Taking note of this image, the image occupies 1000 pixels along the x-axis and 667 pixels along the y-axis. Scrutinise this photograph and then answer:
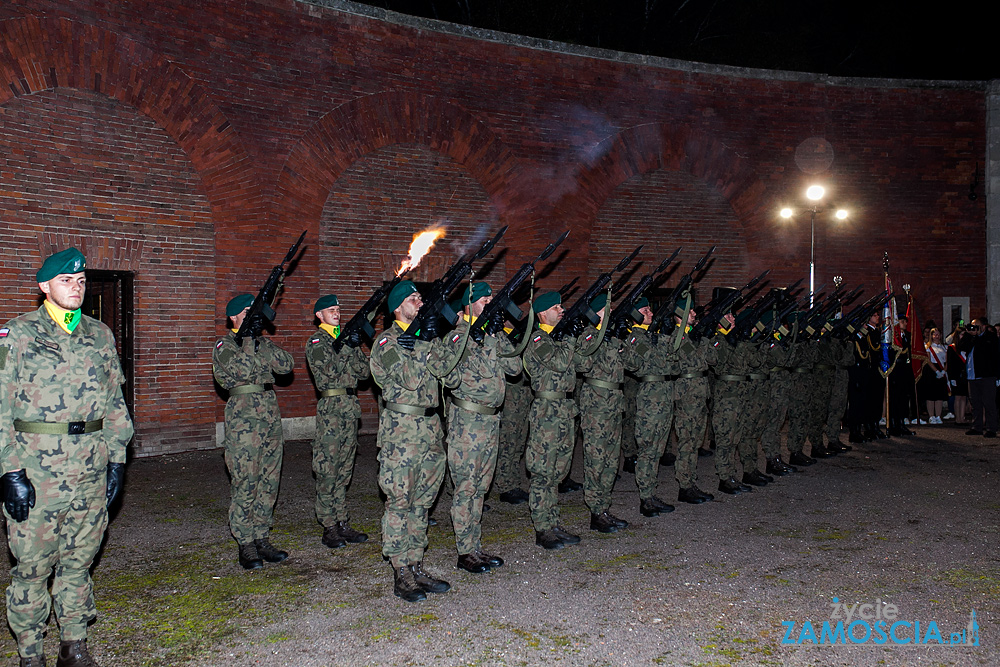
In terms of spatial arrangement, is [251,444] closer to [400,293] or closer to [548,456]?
[400,293]

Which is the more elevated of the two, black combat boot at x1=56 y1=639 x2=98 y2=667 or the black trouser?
the black trouser

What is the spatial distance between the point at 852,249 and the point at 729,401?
8.50 m

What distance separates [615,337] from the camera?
6508mm

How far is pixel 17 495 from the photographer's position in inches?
130

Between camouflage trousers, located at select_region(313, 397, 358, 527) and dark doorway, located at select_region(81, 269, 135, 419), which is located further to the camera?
dark doorway, located at select_region(81, 269, 135, 419)

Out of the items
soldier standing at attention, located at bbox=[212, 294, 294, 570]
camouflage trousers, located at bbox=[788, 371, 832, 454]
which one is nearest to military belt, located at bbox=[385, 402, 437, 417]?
soldier standing at attention, located at bbox=[212, 294, 294, 570]

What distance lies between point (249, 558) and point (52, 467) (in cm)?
191

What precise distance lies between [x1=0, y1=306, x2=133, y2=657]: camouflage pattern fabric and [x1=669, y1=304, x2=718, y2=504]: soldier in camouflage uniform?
17.2 ft

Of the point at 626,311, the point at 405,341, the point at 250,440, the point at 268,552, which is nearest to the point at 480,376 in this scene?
the point at 405,341

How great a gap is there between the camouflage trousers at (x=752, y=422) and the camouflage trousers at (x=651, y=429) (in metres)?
1.49

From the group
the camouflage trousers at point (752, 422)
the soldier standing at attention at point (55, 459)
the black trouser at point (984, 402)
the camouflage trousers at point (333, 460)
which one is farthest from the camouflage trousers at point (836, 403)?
the soldier standing at attention at point (55, 459)

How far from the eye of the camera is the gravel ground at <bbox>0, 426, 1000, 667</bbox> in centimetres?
371

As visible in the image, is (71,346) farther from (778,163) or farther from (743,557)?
(778,163)

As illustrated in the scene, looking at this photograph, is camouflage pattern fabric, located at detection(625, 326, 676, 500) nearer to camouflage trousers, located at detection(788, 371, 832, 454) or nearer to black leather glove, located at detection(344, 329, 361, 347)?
black leather glove, located at detection(344, 329, 361, 347)
